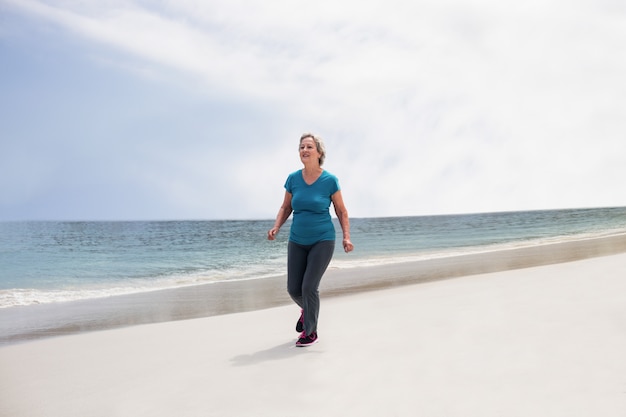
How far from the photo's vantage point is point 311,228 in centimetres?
493

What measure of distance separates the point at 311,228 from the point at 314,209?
0.18 meters

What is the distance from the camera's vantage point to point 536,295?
6543 mm

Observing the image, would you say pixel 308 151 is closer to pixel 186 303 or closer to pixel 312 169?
pixel 312 169

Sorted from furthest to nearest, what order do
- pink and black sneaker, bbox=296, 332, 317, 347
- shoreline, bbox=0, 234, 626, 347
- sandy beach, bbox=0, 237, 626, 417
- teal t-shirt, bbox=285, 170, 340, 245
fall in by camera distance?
shoreline, bbox=0, 234, 626, 347 < teal t-shirt, bbox=285, 170, 340, 245 < pink and black sneaker, bbox=296, 332, 317, 347 < sandy beach, bbox=0, 237, 626, 417

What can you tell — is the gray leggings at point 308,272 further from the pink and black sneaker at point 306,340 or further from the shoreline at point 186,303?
the shoreline at point 186,303

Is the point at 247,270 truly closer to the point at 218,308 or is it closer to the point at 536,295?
the point at 218,308

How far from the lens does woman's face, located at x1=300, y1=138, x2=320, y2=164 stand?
4891mm

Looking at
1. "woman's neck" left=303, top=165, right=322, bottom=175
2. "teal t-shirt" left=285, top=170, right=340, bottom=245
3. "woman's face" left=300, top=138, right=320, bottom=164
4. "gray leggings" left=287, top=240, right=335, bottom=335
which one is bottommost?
"gray leggings" left=287, top=240, right=335, bottom=335

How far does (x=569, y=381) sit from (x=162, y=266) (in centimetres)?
1699

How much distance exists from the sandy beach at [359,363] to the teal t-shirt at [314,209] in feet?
3.20

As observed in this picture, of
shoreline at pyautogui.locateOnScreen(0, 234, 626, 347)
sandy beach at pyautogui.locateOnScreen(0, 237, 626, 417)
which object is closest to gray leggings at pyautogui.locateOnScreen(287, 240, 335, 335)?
sandy beach at pyautogui.locateOnScreen(0, 237, 626, 417)

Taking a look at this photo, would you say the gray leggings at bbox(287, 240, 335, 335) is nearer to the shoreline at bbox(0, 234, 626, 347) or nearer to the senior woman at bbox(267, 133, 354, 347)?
the senior woman at bbox(267, 133, 354, 347)

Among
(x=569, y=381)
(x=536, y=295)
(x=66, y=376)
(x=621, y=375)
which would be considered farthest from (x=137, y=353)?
(x=536, y=295)

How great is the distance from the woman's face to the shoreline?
313 centimetres
